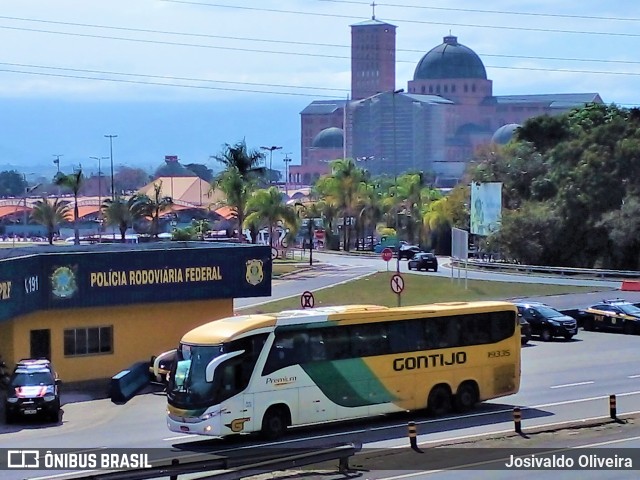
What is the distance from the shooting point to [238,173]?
245ft

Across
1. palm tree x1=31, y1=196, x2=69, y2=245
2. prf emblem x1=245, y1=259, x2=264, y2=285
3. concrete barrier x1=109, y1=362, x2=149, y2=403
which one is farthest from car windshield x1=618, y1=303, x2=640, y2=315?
palm tree x1=31, y1=196, x2=69, y2=245

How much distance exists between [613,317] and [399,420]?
22.3 m

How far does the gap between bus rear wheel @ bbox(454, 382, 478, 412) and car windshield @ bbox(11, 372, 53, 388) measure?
10382 mm

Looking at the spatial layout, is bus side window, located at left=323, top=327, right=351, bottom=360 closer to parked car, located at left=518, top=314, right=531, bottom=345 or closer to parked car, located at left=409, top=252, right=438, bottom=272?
parked car, located at left=518, top=314, right=531, bottom=345

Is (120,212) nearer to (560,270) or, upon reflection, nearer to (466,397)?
(560,270)

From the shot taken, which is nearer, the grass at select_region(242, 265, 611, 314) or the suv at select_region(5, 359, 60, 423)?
the suv at select_region(5, 359, 60, 423)

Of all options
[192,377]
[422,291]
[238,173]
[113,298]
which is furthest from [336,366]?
[238,173]

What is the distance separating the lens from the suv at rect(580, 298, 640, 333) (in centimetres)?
4647

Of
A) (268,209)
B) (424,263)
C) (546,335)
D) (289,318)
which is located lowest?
(546,335)

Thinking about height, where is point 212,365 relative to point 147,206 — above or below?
below

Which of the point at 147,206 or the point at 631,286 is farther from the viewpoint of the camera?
the point at 147,206

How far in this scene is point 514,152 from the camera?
9462 cm

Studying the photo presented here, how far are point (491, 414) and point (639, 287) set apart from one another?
37310 millimetres

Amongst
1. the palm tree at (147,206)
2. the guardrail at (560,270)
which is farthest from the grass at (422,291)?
the palm tree at (147,206)
